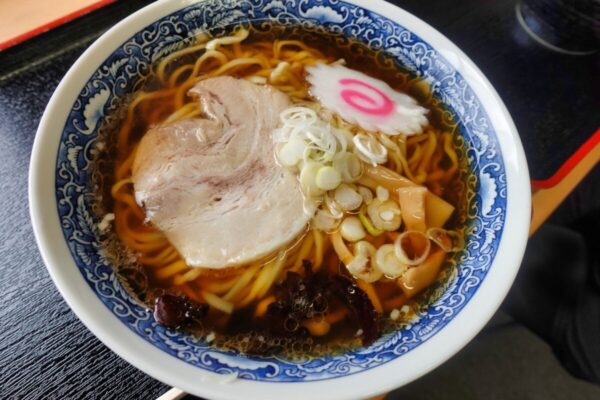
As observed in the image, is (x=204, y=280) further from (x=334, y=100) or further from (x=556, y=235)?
(x=556, y=235)

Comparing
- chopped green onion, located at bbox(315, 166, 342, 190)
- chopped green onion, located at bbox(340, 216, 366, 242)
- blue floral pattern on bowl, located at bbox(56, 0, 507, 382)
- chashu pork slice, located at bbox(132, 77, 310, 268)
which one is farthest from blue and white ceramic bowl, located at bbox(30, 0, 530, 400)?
chopped green onion, located at bbox(315, 166, 342, 190)

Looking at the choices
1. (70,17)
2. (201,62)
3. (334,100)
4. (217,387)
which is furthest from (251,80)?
(217,387)

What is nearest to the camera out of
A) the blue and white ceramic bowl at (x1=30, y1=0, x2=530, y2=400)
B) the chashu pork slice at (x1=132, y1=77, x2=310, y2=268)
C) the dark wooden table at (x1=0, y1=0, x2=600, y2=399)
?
the blue and white ceramic bowl at (x1=30, y1=0, x2=530, y2=400)

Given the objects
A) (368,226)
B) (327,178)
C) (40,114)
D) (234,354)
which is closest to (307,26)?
(327,178)

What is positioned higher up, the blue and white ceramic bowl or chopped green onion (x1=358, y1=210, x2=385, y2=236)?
the blue and white ceramic bowl

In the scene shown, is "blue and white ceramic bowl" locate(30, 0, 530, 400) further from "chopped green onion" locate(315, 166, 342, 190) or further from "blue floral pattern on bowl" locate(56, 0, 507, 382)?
"chopped green onion" locate(315, 166, 342, 190)

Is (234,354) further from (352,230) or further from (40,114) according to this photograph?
(40,114)

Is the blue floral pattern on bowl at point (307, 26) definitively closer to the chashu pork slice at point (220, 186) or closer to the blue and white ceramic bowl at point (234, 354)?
the blue and white ceramic bowl at point (234, 354)
